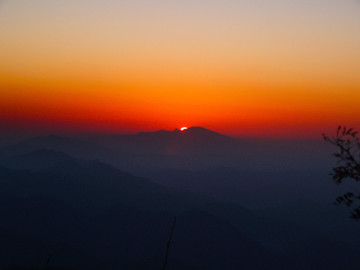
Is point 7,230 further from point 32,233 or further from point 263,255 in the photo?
point 263,255

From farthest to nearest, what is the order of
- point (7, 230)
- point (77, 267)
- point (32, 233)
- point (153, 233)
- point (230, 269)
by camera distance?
1. point (153, 233)
2. point (32, 233)
3. point (7, 230)
4. point (230, 269)
5. point (77, 267)

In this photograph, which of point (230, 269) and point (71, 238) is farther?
point (71, 238)

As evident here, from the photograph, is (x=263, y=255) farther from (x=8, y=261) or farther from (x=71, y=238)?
(x=8, y=261)

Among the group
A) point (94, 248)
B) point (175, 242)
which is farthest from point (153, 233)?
point (94, 248)

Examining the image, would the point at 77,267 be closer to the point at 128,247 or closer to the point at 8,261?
the point at 8,261

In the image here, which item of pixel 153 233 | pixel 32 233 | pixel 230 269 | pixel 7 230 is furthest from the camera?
pixel 153 233

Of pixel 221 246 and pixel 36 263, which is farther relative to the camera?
pixel 221 246

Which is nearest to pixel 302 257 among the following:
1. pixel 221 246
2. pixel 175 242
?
pixel 221 246

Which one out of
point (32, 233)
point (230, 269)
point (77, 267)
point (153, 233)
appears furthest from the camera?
point (153, 233)
